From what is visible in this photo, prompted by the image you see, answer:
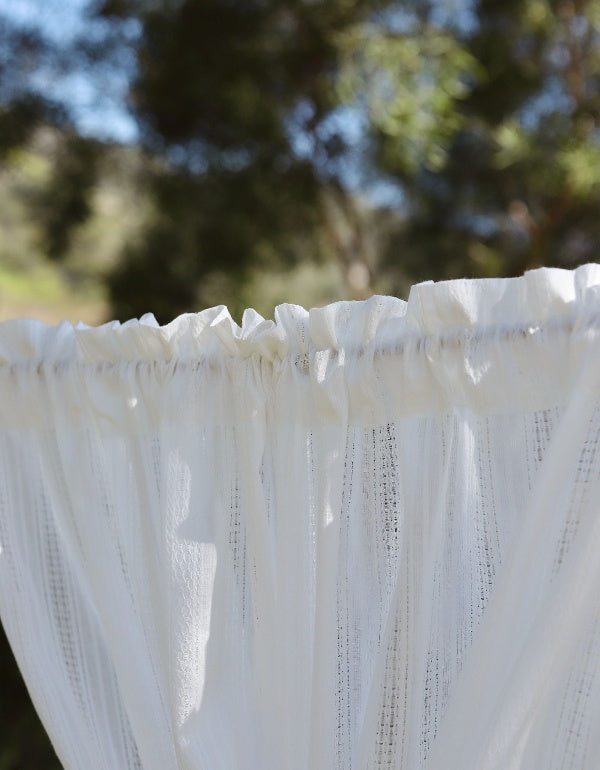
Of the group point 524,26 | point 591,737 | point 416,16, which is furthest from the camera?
point 524,26

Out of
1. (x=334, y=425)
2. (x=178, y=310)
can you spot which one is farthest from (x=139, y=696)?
(x=178, y=310)

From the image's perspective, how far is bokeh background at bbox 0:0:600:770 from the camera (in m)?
2.37

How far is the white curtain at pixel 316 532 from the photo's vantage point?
44cm

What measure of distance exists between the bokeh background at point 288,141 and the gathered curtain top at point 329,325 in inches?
67.7

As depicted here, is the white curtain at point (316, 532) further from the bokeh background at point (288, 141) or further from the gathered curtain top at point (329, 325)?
the bokeh background at point (288, 141)

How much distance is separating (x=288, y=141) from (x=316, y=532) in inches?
86.7

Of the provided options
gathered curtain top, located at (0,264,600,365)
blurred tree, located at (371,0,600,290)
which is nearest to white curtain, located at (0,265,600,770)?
gathered curtain top, located at (0,264,600,365)

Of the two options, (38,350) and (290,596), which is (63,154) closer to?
(38,350)

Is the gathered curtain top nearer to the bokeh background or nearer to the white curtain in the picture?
the white curtain

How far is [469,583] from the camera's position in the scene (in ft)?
1.60

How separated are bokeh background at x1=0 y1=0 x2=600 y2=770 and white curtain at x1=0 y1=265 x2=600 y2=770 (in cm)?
175

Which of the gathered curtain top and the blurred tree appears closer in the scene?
the gathered curtain top

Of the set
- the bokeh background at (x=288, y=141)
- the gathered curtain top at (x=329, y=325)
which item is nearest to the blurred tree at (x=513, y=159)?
the bokeh background at (x=288, y=141)

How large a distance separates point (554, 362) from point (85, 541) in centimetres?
32
